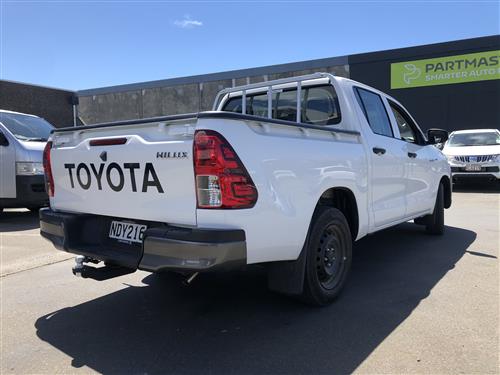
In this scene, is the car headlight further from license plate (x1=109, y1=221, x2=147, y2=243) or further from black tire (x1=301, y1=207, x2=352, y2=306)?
black tire (x1=301, y1=207, x2=352, y2=306)

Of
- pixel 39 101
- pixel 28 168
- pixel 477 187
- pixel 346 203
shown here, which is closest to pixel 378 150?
pixel 346 203

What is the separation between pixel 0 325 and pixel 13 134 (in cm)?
Answer: 577

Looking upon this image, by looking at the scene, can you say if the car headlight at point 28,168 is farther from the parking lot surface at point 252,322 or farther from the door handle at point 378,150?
the door handle at point 378,150

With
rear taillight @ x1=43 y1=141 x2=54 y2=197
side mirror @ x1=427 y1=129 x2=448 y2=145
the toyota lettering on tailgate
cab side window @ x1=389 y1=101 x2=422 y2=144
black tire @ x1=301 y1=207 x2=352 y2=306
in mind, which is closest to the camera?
the toyota lettering on tailgate

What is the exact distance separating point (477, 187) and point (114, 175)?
13.1m

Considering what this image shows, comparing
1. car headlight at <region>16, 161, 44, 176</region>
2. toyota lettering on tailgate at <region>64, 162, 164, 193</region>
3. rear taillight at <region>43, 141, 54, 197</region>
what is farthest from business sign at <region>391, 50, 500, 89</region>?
toyota lettering on tailgate at <region>64, 162, 164, 193</region>

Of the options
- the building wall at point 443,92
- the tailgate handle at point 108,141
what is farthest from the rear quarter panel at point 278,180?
the building wall at point 443,92

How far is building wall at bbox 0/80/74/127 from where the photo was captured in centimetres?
1973

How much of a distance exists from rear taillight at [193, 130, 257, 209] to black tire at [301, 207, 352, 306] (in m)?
0.91

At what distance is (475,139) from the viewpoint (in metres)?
13.4

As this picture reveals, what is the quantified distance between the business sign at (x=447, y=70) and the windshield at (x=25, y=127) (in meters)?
16.0

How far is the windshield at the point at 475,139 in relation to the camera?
13.2 m

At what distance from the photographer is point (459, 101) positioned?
63.7 feet

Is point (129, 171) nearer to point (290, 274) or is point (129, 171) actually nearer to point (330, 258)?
point (290, 274)
